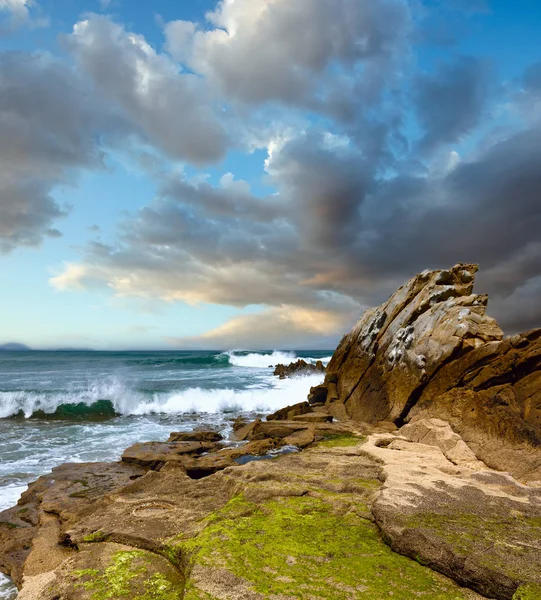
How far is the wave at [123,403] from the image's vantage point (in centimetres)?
2695

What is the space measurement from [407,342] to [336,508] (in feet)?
40.0

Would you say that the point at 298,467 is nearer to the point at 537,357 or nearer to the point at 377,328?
the point at 537,357

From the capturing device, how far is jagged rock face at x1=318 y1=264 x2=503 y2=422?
49.9 feet

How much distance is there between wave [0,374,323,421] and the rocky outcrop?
7876 mm

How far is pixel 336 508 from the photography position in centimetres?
657

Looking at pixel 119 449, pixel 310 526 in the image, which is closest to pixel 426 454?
pixel 310 526

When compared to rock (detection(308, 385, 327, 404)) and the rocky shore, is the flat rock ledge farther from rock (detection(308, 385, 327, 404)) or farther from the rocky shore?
rock (detection(308, 385, 327, 404))

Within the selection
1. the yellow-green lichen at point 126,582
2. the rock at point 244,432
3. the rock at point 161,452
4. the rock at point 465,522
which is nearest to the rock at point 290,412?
the rock at point 244,432

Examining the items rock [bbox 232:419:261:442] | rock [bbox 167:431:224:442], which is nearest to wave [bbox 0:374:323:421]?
rock [bbox 232:419:261:442]

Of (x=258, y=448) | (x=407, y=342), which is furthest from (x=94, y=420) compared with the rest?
(x=407, y=342)

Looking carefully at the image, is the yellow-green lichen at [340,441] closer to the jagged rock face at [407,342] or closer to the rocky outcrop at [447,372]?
the rocky outcrop at [447,372]

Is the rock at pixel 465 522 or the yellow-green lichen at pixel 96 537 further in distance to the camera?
the yellow-green lichen at pixel 96 537

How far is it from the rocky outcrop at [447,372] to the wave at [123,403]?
788cm

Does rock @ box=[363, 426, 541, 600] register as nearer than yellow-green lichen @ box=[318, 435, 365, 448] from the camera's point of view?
Yes
